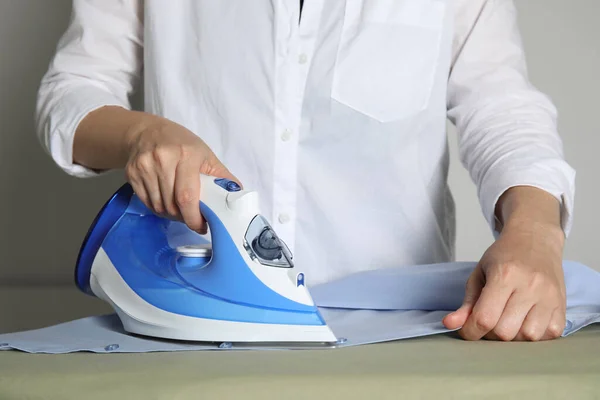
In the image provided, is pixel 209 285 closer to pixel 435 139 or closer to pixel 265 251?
pixel 265 251

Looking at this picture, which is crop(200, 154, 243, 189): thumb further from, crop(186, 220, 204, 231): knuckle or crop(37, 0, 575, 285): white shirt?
crop(37, 0, 575, 285): white shirt

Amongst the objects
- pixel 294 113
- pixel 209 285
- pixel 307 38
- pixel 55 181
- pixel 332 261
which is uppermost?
pixel 307 38

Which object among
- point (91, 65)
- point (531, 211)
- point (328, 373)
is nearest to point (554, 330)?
point (531, 211)

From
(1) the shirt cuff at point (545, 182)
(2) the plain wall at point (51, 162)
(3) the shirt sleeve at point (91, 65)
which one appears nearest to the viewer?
(1) the shirt cuff at point (545, 182)

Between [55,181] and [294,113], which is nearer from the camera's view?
[294,113]

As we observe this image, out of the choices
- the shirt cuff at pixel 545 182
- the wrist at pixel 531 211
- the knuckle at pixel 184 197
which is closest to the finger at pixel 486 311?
the wrist at pixel 531 211

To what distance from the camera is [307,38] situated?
3.92ft

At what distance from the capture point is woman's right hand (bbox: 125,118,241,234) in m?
0.91

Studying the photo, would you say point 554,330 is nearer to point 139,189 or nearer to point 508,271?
point 508,271

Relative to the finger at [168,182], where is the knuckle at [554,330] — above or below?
below

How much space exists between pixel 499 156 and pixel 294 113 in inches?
12.4

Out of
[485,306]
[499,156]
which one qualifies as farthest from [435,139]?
[485,306]

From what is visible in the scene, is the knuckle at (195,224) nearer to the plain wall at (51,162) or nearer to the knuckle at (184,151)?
the knuckle at (184,151)

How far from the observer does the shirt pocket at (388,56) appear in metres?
1.21
